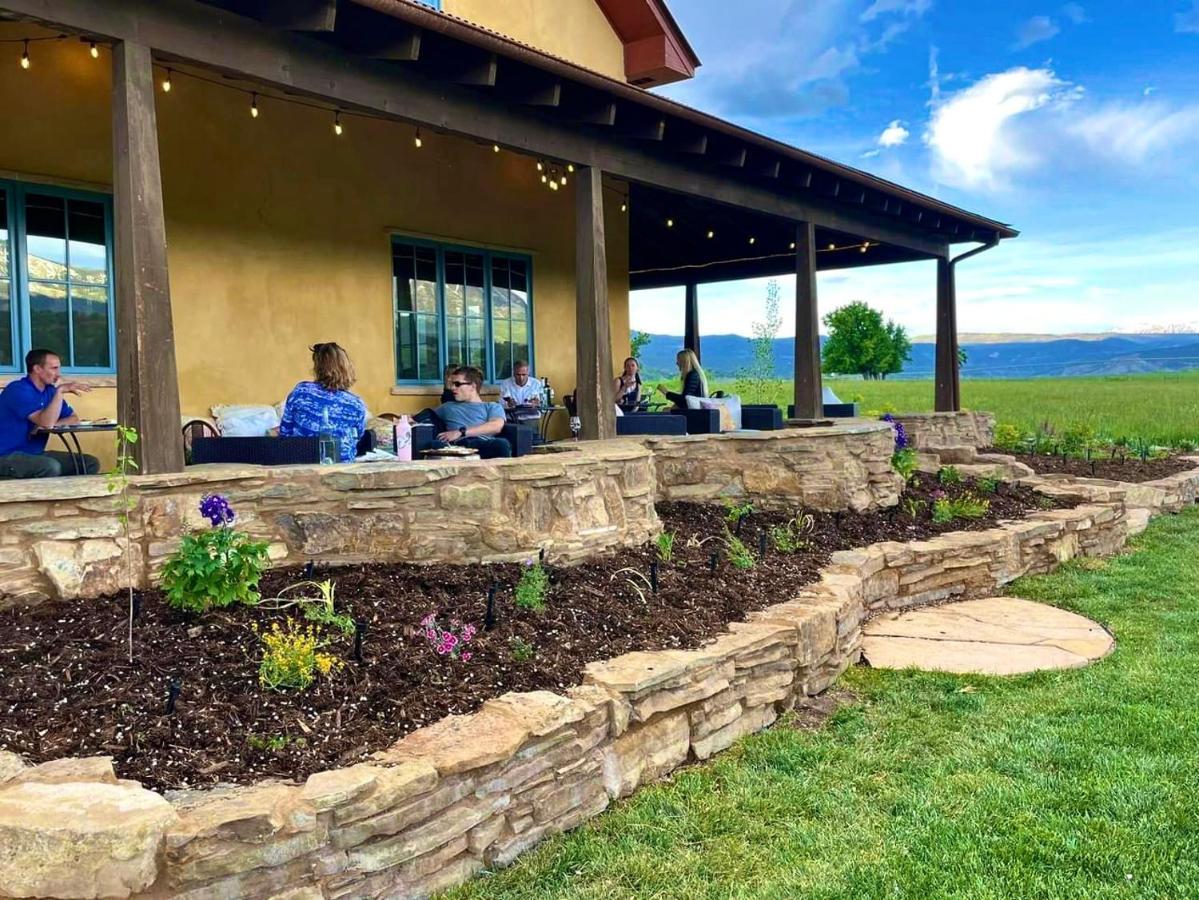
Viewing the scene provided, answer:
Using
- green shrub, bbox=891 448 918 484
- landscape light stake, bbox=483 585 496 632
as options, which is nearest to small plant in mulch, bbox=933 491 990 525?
green shrub, bbox=891 448 918 484

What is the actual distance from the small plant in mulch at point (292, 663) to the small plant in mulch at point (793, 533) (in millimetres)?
3623

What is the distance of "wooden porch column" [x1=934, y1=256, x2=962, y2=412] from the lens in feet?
42.0

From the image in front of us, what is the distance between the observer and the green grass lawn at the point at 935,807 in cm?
266

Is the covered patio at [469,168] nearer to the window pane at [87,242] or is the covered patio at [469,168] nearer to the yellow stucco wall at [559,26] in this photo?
the window pane at [87,242]

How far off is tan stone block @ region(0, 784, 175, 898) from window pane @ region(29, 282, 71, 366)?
488cm

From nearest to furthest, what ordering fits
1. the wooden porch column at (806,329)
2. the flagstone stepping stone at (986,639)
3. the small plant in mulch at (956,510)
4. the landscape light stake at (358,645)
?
the landscape light stake at (358,645), the flagstone stepping stone at (986,639), the small plant in mulch at (956,510), the wooden porch column at (806,329)

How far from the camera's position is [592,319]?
6.78 meters

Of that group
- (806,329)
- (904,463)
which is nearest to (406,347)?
(806,329)

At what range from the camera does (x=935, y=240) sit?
1241 cm

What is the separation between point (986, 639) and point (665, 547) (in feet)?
6.71

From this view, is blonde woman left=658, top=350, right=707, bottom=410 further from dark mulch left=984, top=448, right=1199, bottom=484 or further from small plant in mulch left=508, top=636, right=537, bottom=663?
small plant in mulch left=508, top=636, right=537, bottom=663

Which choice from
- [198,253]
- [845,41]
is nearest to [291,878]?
[198,253]

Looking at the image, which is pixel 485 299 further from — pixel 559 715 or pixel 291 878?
pixel 291 878

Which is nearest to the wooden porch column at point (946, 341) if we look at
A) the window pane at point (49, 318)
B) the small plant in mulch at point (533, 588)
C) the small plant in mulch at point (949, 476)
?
the small plant in mulch at point (949, 476)
